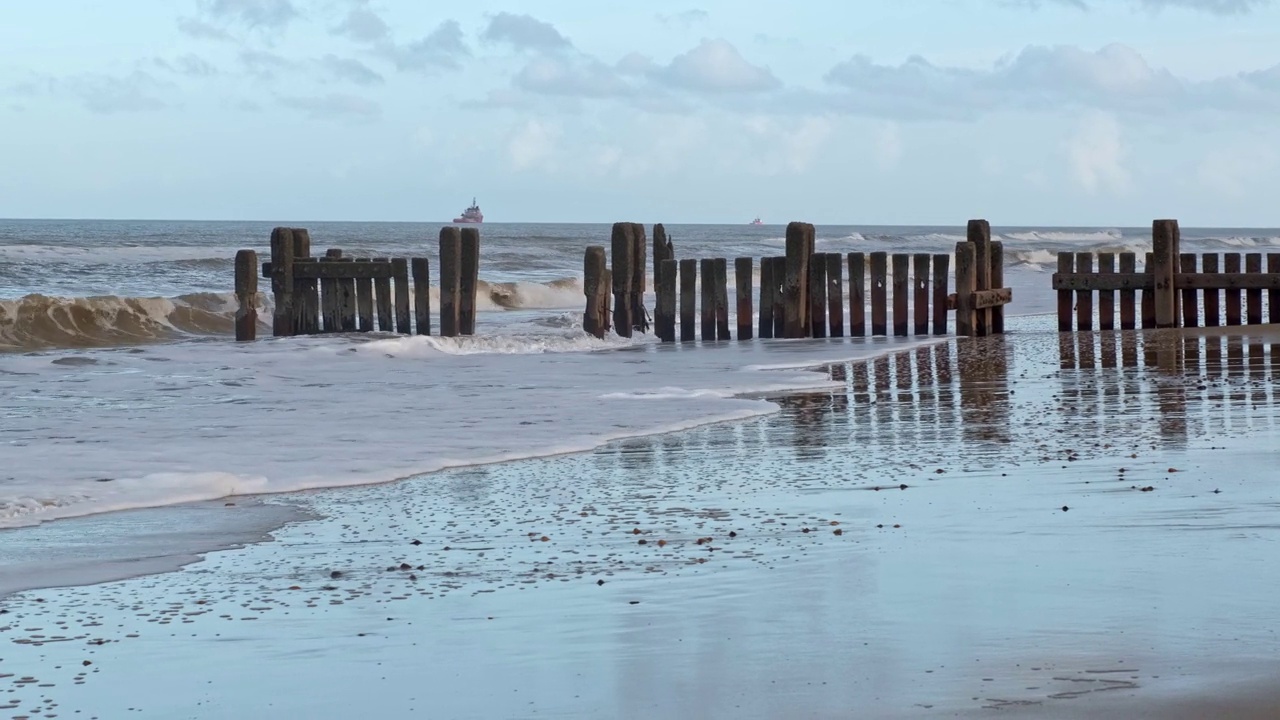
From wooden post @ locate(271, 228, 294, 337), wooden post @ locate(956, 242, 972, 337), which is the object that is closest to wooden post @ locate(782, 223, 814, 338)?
wooden post @ locate(956, 242, 972, 337)

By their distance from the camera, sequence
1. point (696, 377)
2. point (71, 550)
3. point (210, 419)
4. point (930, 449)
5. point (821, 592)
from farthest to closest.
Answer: point (696, 377) < point (210, 419) < point (930, 449) < point (71, 550) < point (821, 592)

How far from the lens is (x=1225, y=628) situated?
4055 millimetres

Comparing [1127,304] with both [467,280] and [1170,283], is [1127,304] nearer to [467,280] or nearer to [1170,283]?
[1170,283]

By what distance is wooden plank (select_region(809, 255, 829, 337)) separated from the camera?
18203 millimetres

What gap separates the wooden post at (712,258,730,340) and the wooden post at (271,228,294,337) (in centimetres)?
505

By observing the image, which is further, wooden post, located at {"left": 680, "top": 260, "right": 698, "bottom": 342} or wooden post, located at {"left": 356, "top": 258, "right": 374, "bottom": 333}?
wooden post, located at {"left": 680, "top": 260, "right": 698, "bottom": 342}

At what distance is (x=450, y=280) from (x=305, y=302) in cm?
178

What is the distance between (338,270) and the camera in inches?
706

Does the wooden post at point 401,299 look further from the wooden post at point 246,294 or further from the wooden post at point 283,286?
the wooden post at point 246,294

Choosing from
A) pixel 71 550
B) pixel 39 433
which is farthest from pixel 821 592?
pixel 39 433

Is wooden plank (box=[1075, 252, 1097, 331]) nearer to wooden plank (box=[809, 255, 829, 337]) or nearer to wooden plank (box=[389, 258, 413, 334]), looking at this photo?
wooden plank (box=[809, 255, 829, 337])

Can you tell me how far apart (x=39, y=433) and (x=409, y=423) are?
238cm

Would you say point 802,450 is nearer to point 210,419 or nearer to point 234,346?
point 210,419

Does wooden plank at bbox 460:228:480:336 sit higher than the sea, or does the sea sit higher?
wooden plank at bbox 460:228:480:336
